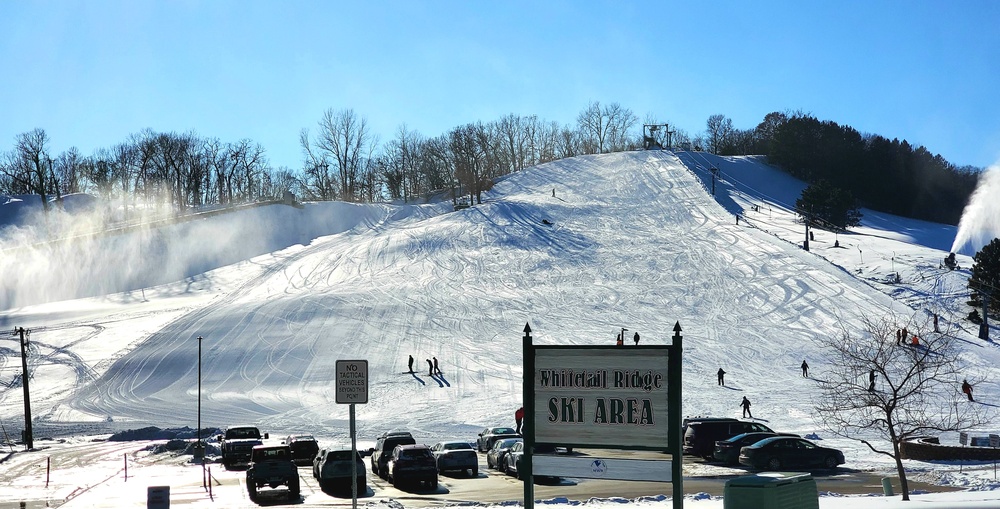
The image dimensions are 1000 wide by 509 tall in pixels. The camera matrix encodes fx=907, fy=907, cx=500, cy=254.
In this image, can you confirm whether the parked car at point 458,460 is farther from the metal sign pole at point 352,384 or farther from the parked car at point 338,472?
the metal sign pole at point 352,384

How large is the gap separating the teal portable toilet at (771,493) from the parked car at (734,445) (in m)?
15.7

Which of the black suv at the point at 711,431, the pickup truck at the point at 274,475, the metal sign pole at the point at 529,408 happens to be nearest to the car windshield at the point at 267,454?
the pickup truck at the point at 274,475

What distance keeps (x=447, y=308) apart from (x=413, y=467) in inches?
1385

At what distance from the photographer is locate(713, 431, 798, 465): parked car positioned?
26953mm

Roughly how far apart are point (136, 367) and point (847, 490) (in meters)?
39.9

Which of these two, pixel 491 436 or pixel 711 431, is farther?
pixel 491 436

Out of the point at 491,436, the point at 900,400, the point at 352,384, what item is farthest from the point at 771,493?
the point at 900,400

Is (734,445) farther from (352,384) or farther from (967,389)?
(352,384)

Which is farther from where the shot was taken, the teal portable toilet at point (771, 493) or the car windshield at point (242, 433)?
the car windshield at point (242, 433)

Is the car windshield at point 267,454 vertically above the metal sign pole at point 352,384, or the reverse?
the metal sign pole at point 352,384

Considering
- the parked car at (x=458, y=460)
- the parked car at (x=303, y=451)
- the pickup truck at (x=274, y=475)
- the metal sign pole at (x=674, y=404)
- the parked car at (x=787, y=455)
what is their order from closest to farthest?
the metal sign pole at (x=674, y=404), the pickup truck at (x=274, y=475), the parked car at (x=787, y=455), the parked car at (x=458, y=460), the parked car at (x=303, y=451)

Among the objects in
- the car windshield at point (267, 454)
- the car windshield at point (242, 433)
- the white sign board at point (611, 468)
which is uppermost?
the white sign board at point (611, 468)

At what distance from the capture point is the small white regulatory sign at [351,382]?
1280 cm

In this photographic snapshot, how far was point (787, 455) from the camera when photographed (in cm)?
2581
